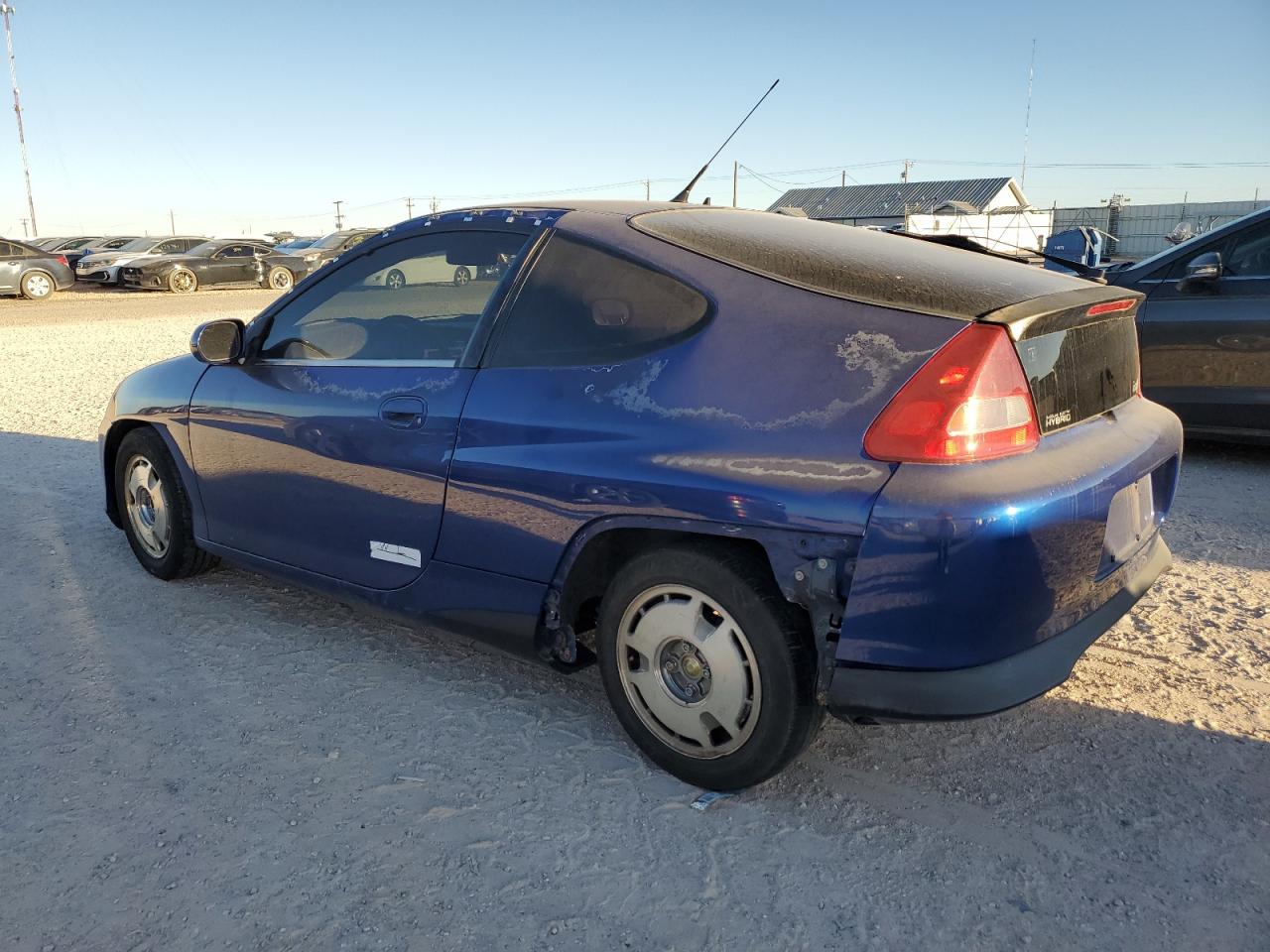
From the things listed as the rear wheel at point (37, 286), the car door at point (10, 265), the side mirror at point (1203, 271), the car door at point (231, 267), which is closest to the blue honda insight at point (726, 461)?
the side mirror at point (1203, 271)

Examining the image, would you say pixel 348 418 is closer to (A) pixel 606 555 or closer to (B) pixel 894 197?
(A) pixel 606 555

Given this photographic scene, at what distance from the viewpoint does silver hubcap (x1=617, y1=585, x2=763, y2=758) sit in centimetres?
261

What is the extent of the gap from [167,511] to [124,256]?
2658 cm

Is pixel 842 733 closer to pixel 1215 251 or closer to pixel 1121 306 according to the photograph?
pixel 1121 306

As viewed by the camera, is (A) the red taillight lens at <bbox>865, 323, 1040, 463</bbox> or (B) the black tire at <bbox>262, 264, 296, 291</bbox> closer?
(A) the red taillight lens at <bbox>865, 323, 1040, 463</bbox>

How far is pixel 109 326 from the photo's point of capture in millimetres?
16891

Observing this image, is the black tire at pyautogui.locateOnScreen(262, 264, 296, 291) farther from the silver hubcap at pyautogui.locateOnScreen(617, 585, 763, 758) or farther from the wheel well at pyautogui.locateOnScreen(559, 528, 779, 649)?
the silver hubcap at pyautogui.locateOnScreen(617, 585, 763, 758)

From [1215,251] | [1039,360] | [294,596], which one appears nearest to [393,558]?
[294,596]

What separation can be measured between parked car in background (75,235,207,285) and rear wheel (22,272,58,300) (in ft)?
Answer: 10.7

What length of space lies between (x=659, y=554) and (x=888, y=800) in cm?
92

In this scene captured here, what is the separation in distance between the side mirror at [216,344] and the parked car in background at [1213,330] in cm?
518

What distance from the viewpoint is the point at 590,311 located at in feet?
9.55

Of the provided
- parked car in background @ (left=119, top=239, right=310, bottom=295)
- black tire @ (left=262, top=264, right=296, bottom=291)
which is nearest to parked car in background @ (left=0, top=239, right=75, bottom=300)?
parked car in background @ (left=119, top=239, right=310, bottom=295)

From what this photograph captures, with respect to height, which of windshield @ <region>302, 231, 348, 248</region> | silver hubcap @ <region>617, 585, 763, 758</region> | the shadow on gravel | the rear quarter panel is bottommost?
the shadow on gravel
